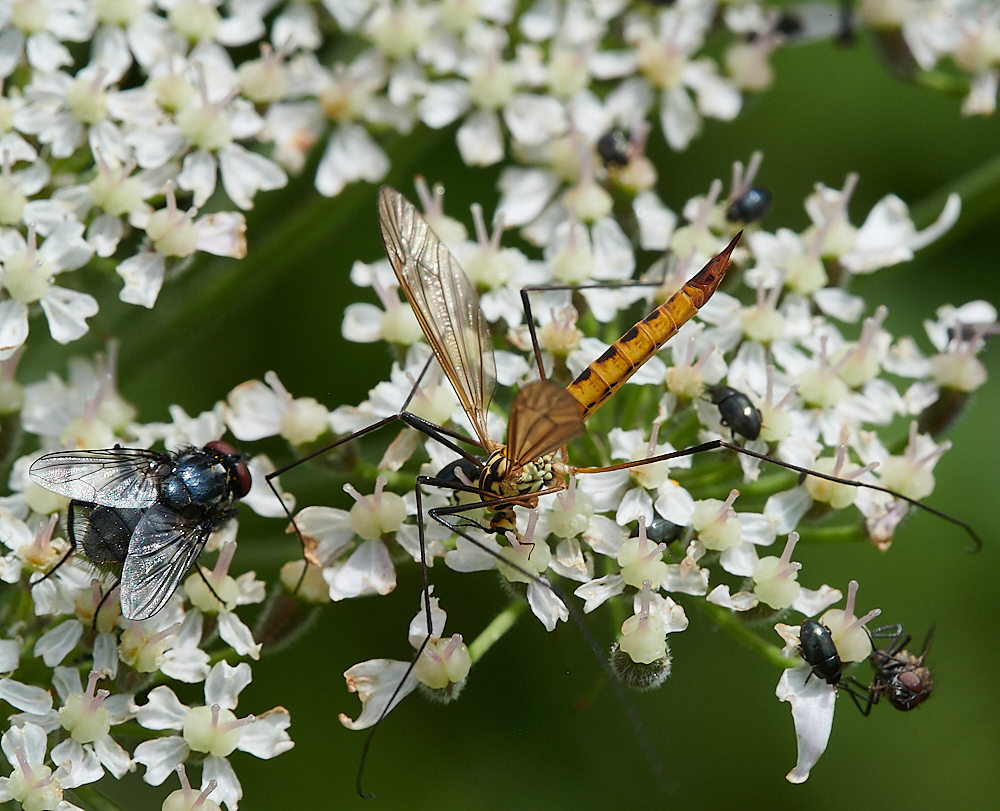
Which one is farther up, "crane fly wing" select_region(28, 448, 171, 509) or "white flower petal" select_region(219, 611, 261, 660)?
"crane fly wing" select_region(28, 448, 171, 509)

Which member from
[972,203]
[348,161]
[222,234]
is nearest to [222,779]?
[222,234]

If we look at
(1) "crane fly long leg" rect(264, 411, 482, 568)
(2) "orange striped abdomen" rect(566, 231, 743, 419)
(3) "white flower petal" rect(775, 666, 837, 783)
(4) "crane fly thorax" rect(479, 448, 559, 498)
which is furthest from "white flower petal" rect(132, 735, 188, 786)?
(3) "white flower petal" rect(775, 666, 837, 783)

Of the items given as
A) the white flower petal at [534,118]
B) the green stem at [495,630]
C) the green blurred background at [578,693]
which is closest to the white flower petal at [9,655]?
the green blurred background at [578,693]

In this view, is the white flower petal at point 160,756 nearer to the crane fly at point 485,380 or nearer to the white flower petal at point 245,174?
the crane fly at point 485,380

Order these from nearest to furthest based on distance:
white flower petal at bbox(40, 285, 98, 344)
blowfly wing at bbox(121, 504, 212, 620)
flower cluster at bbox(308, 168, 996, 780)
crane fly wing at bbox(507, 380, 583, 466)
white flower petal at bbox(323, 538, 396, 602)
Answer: crane fly wing at bbox(507, 380, 583, 466) < blowfly wing at bbox(121, 504, 212, 620) < flower cluster at bbox(308, 168, 996, 780) < white flower petal at bbox(323, 538, 396, 602) < white flower petal at bbox(40, 285, 98, 344)

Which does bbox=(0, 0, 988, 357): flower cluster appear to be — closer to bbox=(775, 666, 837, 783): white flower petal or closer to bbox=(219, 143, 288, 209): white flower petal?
bbox=(219, 143, 288, 209): white flower petal

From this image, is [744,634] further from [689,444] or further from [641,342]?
[641,342]

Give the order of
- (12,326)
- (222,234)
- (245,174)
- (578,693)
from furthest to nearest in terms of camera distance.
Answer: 1. (578,693)
2. (245,174)
3. (222,234)
4. (12,326)
